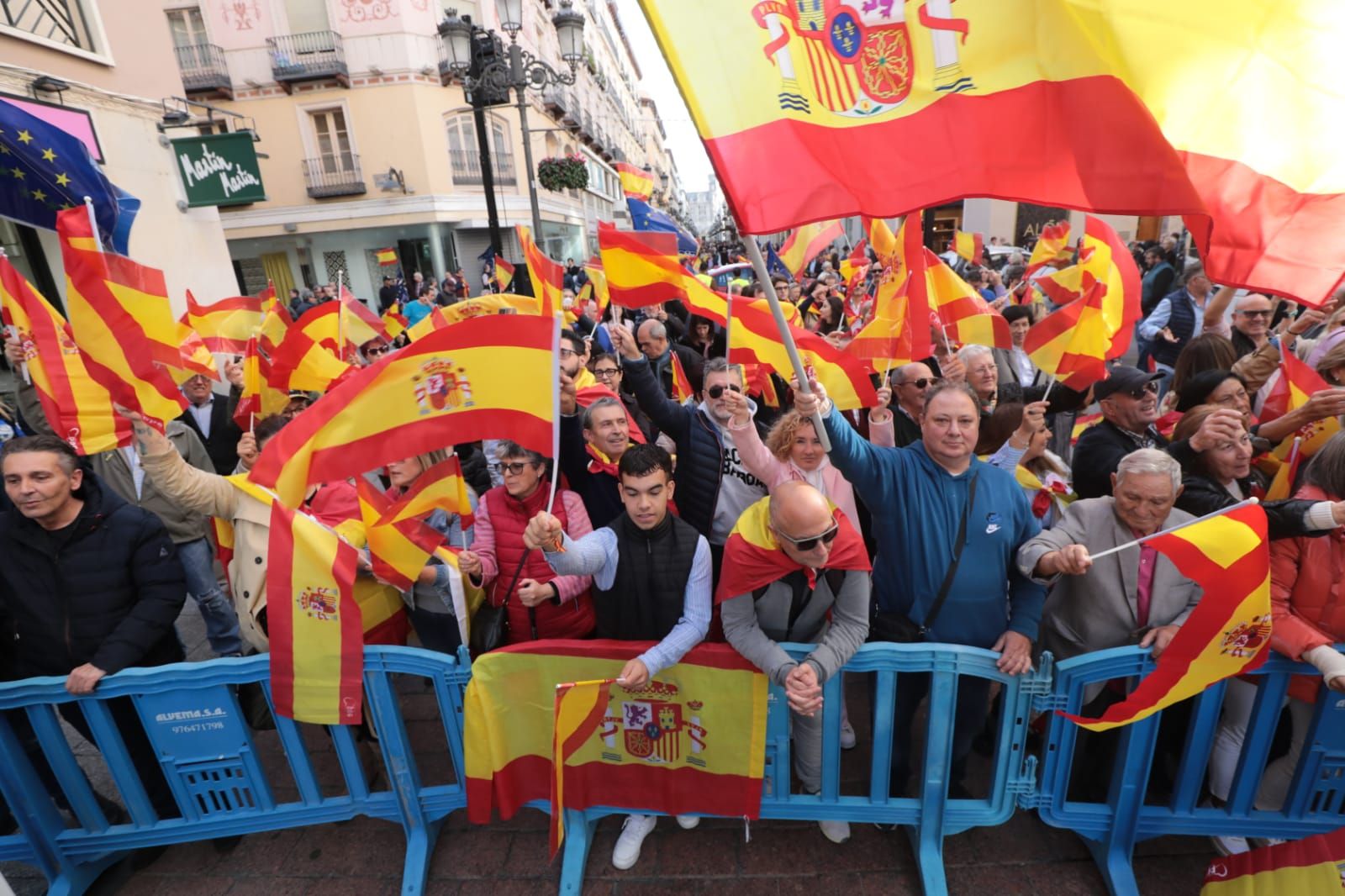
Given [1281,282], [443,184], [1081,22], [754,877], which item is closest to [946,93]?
[1081,22]

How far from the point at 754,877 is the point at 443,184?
2735cm

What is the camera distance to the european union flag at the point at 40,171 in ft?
13.9

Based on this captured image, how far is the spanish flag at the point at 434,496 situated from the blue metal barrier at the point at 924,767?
54.3 inches

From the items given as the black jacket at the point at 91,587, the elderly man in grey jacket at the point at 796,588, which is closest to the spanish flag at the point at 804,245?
the elderly man in grey jacket at the point at 796,588

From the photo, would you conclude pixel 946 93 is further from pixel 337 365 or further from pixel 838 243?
pixel 838 243

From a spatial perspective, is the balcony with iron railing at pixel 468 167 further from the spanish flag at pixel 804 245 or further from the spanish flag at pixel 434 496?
the spanish flag at pixel 434 496

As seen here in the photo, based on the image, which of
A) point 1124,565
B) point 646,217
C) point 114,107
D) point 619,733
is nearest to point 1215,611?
point 1124,565

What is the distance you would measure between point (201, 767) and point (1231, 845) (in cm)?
428

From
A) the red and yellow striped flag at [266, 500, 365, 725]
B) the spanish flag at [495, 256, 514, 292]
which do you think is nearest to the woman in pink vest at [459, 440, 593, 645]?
the red and yellow striped flag at [266, 500, 365, 725]

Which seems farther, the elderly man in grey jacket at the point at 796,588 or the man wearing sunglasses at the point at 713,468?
the man wearing sunglasses at the point at 713,468

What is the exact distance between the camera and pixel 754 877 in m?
2.97

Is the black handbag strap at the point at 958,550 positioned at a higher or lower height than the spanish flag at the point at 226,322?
lower

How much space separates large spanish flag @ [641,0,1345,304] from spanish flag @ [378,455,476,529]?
1.63 meters

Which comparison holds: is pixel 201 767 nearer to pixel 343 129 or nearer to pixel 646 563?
pixel 646 563
